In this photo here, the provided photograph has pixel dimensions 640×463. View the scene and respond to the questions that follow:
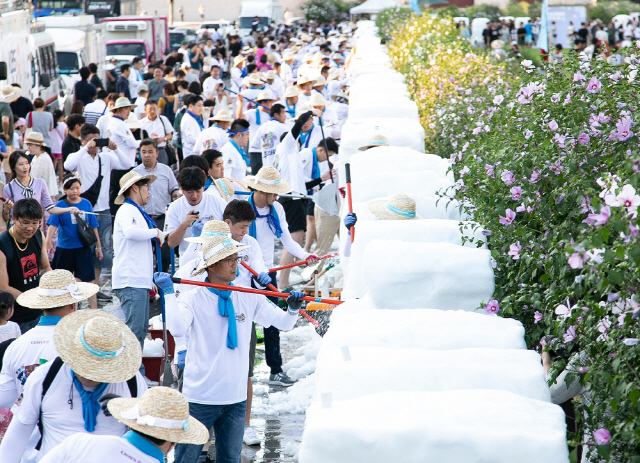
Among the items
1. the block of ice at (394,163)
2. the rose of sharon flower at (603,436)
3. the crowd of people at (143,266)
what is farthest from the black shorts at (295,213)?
the rose of sharon flower at (603,436)

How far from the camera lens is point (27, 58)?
18.7m

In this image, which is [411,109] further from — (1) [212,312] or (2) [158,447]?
(2) [158,447]

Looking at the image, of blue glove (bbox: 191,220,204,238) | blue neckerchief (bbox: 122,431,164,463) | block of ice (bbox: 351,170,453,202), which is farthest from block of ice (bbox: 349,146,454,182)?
blue neckerchief (bbox: 122,431,164,463)

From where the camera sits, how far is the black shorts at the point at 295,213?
1092cm

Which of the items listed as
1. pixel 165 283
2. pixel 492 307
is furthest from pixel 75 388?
pixel 492 307

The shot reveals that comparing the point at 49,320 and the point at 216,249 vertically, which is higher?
the point at 216,249

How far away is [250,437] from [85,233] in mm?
3169

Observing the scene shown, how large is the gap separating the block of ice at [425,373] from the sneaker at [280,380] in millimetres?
4138

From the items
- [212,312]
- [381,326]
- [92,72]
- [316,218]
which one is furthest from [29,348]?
[92,72]

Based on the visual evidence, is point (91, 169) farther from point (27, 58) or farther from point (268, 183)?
point (27, 58)

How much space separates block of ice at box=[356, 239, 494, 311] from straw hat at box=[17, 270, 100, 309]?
1.63 m

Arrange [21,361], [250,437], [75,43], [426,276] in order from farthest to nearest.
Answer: [75,43], [250,437], [426,276], [21,361]

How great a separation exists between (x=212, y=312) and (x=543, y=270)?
1.89 meters

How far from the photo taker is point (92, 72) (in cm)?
2066
